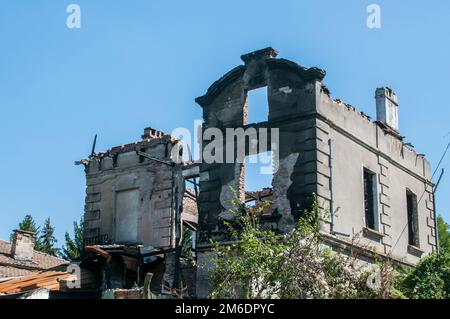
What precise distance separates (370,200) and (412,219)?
9.50 feet

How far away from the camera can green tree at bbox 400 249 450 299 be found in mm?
17469

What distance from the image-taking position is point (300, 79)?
1950 cm

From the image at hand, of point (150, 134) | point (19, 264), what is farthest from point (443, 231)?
point (19, 264)

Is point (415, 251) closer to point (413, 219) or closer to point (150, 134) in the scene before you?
point (413, 219)

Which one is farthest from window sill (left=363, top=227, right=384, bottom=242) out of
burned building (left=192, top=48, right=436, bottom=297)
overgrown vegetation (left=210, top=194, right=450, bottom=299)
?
overgrown vegetation (left=210, top=194, right=450, bottom=299)

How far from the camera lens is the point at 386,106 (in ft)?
75.3

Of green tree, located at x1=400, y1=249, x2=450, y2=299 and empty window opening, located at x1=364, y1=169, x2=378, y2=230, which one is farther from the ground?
empty window opening, located at x1=364, y1=169, x2=378, y2=230

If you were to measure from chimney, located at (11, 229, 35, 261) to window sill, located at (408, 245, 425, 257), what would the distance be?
16.2 m

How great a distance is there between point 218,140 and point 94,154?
807cm

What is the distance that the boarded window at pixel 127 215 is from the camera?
24719 mm

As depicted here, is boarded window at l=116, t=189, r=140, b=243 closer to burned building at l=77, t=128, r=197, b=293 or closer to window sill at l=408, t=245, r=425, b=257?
burned building at l=77, t=128, r=197, b=293

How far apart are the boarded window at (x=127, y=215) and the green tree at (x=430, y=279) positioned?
33.1 feet

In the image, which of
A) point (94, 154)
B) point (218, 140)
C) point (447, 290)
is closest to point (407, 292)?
point (447, 290)
